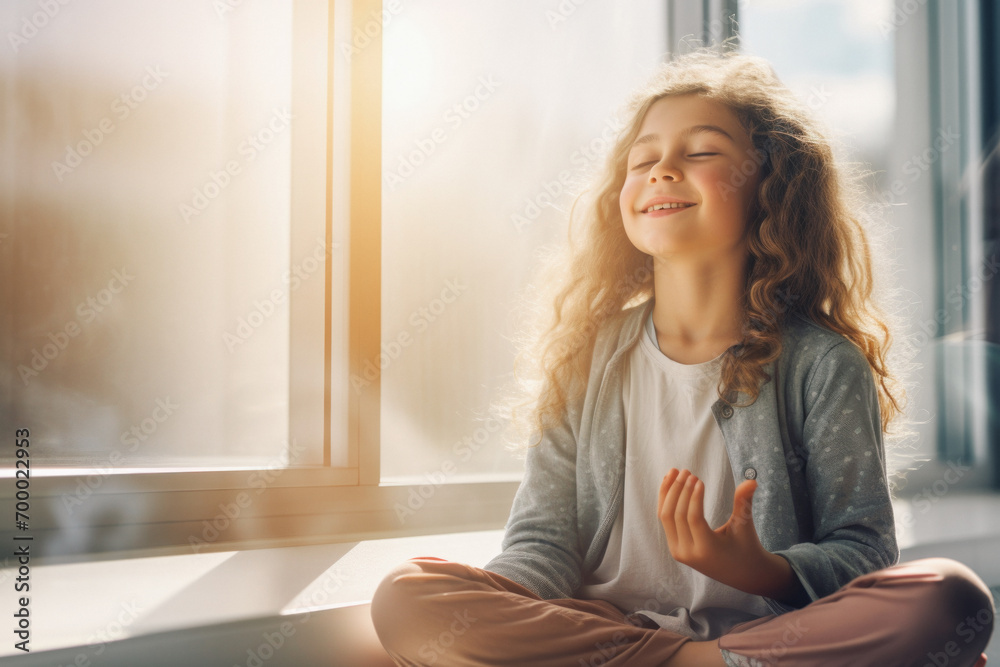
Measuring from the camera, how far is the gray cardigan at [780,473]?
75 cm

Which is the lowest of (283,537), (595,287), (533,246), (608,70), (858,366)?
(283,537)

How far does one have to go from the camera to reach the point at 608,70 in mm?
1606

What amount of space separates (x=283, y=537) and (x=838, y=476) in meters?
0.78

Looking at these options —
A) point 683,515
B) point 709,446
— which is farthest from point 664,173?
point 683,515

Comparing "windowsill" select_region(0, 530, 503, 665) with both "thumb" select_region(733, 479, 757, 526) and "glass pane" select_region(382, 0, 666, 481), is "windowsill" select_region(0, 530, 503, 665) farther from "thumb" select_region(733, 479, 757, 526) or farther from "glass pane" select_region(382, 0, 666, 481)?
"thumb" select_region(733, 479, 757, 526)

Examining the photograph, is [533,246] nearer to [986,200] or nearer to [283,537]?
[283,537]

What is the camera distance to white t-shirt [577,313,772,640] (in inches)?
30.6

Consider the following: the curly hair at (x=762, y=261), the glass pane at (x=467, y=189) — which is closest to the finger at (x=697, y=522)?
the curly hair at (x=762, y=261)

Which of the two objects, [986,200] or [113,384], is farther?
[986,200]

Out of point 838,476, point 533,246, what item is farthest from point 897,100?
point 838,476

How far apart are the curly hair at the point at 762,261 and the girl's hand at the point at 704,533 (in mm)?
222

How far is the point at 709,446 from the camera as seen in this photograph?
848mm

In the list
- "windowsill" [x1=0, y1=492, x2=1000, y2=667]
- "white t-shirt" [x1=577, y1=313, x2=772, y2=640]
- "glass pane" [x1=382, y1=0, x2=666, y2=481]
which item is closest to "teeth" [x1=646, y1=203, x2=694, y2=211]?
"white t-shirt" [x1=577, y1=313, x2=772, y2=640]

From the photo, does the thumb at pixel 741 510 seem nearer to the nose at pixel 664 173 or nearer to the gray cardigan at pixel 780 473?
the gray cardigan at pixel 780 473
